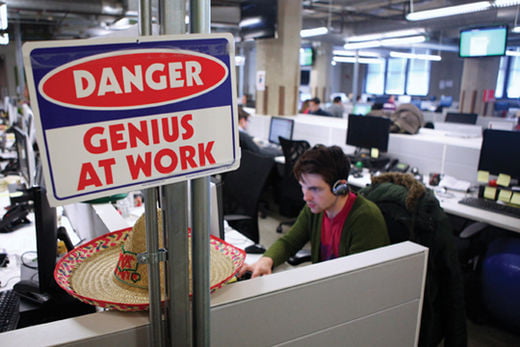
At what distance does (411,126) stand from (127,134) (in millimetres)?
4097

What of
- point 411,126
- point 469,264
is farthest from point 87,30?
point 469,264

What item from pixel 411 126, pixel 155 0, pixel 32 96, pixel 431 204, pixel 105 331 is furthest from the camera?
pixel 411 126

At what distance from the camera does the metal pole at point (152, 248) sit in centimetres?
76

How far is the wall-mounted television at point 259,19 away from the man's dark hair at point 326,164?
4.48 meters

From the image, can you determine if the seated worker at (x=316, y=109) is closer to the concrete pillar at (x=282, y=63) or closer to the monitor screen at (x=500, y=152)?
the concrete pillar at (x=282, y=63)

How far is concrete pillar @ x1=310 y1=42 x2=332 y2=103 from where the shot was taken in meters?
12.9

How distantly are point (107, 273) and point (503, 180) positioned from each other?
317 centimetres

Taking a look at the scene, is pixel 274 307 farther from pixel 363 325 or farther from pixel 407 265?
pixel 407 265

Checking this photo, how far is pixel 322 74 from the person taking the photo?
1313 cm

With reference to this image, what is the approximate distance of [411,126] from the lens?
438 cm

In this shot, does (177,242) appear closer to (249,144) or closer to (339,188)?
(339,188)

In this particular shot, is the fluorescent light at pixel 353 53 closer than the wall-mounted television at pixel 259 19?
No

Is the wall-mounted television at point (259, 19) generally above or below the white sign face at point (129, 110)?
above

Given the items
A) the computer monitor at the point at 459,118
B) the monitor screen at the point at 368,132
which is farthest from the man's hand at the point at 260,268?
the computer monitor at the point at 459,118
